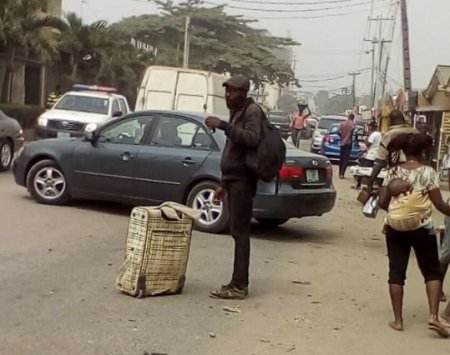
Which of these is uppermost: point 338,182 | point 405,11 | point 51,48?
point 405,11

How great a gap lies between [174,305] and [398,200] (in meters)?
2.01

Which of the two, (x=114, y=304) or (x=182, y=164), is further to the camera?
(x=182, y=164)

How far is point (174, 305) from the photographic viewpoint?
22.8 feet

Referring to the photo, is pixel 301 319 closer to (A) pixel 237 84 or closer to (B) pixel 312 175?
(A) pixel 237 84

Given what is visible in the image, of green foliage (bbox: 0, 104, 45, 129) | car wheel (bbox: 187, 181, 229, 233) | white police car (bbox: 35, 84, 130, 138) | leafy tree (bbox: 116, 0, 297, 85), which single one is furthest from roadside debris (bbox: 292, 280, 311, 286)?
leafy tree (bbox: 116, 0, 297, 85)

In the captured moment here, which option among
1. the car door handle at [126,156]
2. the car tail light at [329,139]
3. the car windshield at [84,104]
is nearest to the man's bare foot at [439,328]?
the car door handle at [126,156]

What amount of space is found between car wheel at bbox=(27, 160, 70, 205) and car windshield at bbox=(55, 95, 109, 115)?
31.6 feet

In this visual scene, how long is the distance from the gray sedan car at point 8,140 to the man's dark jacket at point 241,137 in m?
10.4

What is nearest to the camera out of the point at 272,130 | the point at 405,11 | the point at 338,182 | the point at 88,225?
the point at 272,130

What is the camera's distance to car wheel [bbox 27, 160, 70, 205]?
11961 mm

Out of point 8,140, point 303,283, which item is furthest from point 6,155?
point 303,283

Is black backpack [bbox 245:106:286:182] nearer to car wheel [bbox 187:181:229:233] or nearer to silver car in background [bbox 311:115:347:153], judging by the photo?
car wheel [bbox 187:181:229:233]

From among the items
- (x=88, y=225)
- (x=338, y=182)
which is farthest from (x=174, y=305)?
(x=338, y=182)

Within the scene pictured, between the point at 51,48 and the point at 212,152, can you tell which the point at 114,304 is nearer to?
the point at 212,152
